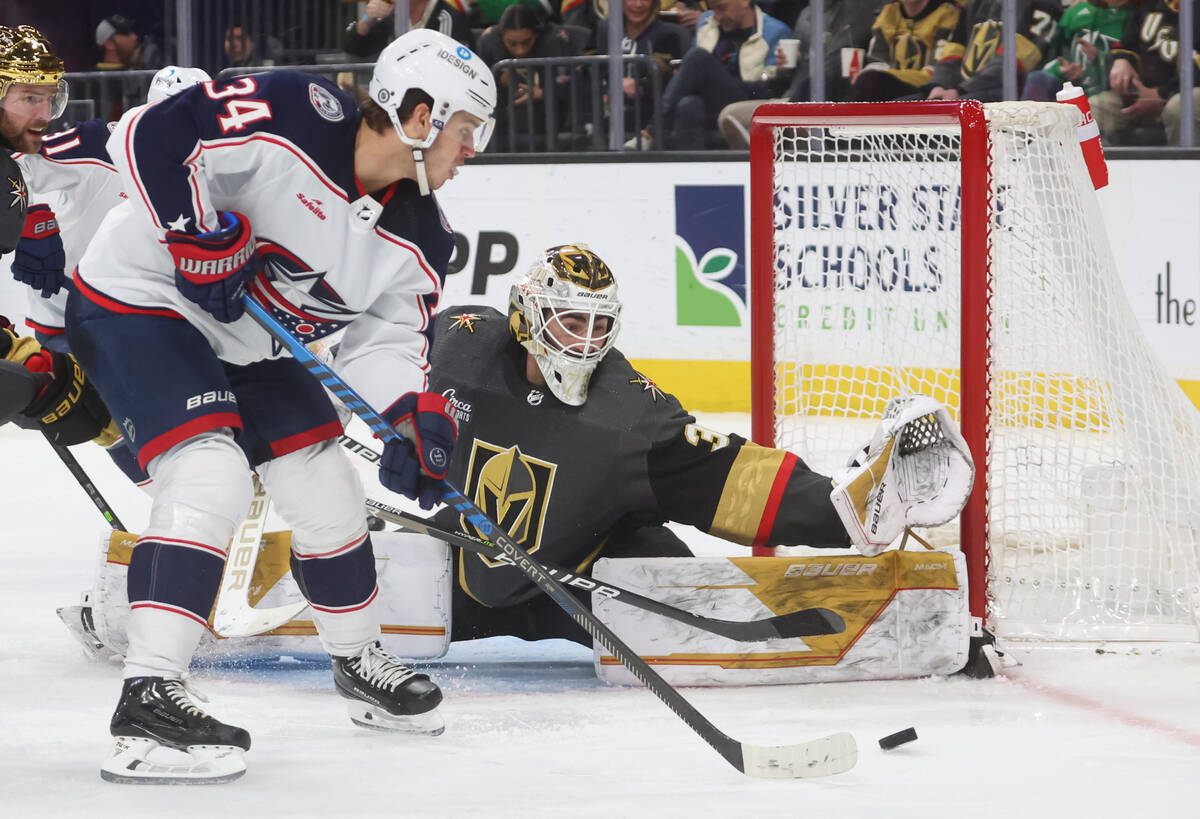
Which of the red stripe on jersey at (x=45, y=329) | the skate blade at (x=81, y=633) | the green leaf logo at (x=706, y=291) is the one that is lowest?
the skate blade at (x=81, y=633)

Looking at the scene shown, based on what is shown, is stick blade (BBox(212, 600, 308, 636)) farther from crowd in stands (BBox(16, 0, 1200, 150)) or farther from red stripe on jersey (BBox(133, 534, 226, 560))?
crowd in stands (BBox(16, 0, 1200, 150))

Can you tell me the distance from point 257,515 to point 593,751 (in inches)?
35.6

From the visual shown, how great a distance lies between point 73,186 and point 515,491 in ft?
4.40

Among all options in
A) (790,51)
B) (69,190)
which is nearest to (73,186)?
(69,190)

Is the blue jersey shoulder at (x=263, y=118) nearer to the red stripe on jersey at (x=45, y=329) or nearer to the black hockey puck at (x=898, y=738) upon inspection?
the black hockey puck at (x=898, y=738)

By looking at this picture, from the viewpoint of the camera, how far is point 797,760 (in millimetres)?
2148

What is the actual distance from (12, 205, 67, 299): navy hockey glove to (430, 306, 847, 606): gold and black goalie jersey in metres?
0.81

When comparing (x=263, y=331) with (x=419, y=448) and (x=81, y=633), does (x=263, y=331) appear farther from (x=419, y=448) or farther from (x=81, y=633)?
(x=81, y=633)

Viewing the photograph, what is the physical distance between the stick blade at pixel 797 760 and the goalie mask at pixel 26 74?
65.7 inches

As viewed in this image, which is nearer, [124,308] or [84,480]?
[124,308]

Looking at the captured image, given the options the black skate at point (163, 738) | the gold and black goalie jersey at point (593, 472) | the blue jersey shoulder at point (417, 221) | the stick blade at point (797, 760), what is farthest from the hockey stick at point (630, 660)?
the black skate at point (163, 738)

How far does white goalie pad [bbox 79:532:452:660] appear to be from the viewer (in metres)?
2.67

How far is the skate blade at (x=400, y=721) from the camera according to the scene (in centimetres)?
236

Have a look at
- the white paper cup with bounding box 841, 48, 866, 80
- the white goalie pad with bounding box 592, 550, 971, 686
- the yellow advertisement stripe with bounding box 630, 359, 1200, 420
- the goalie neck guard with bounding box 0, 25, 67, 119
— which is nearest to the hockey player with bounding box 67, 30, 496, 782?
the white goalie pad with bounding box 592, 550, 971, 686
